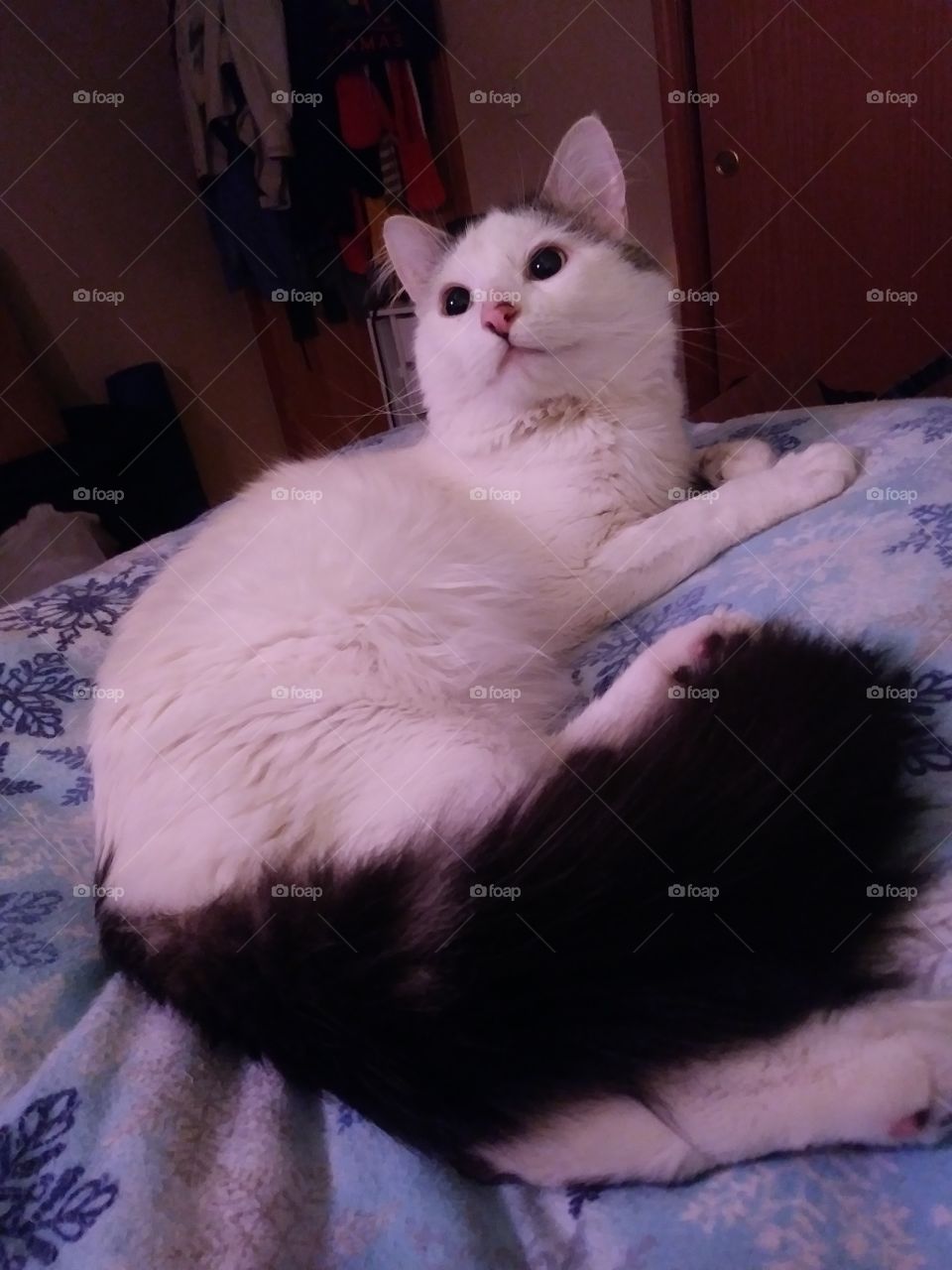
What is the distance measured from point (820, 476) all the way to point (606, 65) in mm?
2481

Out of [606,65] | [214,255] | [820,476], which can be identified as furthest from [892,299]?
[214,255]

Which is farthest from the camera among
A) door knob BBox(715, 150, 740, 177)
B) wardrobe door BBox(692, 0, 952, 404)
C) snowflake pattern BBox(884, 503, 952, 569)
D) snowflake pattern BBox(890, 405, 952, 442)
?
door knob BBox(715, 150, 740, 177)

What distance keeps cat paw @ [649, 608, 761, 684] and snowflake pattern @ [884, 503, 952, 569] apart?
9.1 inches

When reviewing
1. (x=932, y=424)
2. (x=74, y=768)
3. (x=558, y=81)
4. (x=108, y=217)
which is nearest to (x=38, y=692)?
(x=74, y=768)

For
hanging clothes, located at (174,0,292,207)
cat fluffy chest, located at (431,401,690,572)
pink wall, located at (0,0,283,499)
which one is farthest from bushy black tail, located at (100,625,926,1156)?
pink wall, located at (0,0,283,499)

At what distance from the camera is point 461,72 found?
353 centimetres

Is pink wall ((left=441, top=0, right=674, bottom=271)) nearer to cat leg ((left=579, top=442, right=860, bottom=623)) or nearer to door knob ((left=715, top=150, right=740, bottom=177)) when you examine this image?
door knob ((left=715, top=150, right=740, bottom=177))

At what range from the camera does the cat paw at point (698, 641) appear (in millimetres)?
941

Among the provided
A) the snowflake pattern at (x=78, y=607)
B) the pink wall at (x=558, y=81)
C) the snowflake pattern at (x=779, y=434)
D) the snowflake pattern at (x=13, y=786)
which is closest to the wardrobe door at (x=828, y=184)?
the pink wall at (x=558, y=81)

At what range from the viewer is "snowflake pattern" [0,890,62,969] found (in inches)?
34.3

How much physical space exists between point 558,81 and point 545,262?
2.20 meters

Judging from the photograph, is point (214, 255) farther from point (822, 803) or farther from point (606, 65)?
point (822, 803)

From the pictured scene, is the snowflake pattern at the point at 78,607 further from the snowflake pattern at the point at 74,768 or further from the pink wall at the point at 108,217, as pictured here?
the pink wall at the point at 108,217

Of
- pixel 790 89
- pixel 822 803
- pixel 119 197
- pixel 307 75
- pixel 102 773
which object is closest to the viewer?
pixel 822 803
